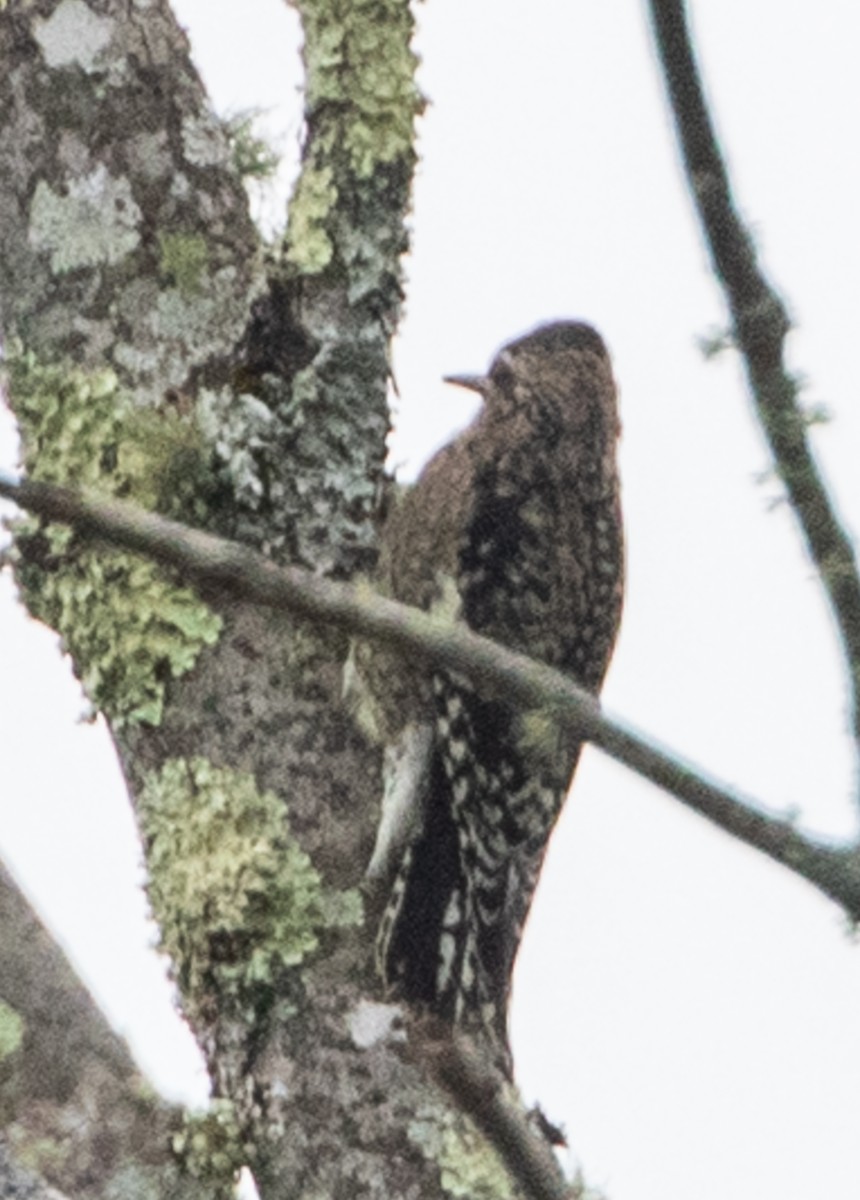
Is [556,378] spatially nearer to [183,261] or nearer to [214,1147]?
[183,261]

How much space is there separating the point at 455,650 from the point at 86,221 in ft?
6.43

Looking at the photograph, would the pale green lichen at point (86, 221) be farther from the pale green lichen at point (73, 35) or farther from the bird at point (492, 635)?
the bird at point (492, 635)

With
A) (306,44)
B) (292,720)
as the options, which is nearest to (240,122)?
(306,44)

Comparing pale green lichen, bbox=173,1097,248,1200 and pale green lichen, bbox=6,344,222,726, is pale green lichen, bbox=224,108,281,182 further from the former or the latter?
pale green lichen, bbox=173,1097,248,1200

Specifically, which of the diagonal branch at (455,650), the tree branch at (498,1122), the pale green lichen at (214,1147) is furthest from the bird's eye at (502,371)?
the tree branch at (498,1122)

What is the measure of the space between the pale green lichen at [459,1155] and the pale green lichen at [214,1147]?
0.27 m

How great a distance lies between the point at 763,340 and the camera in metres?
2.17

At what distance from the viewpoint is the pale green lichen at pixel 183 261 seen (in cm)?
397

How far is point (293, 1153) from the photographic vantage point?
347 cm

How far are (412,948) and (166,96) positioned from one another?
1359mm

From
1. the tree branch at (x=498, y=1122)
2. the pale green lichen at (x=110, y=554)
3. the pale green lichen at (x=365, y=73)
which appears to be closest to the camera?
the tree branch at (x=498, y=1122)

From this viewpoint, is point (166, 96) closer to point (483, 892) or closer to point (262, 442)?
point (262, 442)

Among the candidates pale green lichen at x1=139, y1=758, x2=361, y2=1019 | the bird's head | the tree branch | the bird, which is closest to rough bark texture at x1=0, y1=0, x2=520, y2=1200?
pale green lichen at x1=139, y1=758, x2=361, y2=1019

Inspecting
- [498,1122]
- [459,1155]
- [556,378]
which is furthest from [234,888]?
[556,378]
